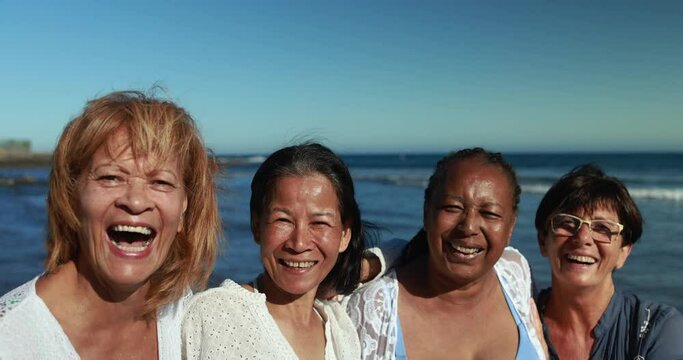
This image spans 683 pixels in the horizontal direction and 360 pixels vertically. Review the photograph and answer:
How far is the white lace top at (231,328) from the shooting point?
2.97 meters

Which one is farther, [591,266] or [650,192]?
[650,192]

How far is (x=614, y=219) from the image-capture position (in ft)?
12.8

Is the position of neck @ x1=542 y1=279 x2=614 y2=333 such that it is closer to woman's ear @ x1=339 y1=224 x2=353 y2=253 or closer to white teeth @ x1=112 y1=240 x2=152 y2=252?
woman's ear @ x1=339 y1=224 x2=353 y2=253

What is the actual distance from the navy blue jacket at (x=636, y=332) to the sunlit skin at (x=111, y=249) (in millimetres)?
2597

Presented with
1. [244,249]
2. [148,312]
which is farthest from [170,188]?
[244,249]

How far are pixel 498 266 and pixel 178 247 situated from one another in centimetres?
205

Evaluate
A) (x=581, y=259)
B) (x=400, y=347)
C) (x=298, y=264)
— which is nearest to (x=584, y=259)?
(x=581, y=259)

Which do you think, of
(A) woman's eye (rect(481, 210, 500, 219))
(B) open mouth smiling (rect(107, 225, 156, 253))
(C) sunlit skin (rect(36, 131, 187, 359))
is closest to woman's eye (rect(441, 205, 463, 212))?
(A) woman's eye (rect(481, 210, 500, 219))

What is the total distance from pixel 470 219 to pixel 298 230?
1.00 m

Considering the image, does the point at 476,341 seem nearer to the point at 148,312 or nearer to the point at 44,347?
the point at 148,312

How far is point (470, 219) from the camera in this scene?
3479 mm

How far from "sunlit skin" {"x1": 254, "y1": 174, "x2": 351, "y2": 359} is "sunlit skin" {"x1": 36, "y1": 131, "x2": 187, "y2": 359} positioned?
56cm

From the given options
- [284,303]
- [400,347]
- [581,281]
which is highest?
[581,281]

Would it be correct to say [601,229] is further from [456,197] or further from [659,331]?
[456,197]
